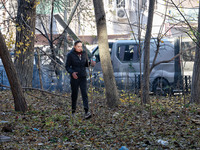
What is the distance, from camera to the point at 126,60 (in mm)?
17531

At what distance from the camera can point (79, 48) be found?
9133mm

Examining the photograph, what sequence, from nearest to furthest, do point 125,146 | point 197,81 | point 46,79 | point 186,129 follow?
point 125,146
point 186,129
point 197,81
point 46,79

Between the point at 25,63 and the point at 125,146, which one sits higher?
the point at 25,63

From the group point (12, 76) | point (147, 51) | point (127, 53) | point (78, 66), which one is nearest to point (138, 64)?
point (127, 53)

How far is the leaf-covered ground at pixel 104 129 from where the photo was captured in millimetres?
6031

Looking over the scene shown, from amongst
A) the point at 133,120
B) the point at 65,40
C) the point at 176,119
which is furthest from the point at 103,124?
the point at 65,40

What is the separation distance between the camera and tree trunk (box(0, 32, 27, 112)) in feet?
29.6

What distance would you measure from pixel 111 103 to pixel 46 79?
5192mm

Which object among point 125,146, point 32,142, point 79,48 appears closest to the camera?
point 125,146

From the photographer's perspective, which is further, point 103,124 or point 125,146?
point 103,124

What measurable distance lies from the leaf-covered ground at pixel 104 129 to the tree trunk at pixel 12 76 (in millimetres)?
266

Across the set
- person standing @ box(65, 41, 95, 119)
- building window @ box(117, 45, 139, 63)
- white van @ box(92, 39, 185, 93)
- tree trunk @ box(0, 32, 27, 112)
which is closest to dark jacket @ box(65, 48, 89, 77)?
person standing @ box(65, 41, 95, 119)

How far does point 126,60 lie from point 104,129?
1034 cm

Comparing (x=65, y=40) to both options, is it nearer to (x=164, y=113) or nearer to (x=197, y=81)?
(x=197, y=81)
